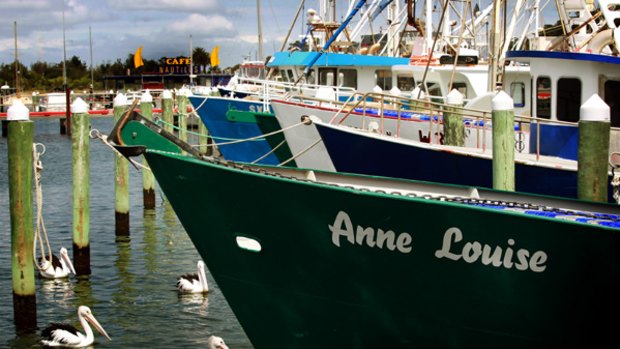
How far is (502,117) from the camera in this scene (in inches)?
446

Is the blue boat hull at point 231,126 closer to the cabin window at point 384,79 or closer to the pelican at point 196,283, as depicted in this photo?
the cabin window at point 384,79

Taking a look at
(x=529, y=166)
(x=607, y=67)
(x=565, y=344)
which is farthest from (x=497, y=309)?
(x=607, y=67)

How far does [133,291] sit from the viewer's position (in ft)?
55.1

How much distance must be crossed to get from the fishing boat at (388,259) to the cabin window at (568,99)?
524 centimetres

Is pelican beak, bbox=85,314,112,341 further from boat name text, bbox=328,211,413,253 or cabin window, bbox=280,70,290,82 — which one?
cabin window, bbox=280,70,290,82

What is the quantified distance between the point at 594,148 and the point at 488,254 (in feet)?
7.28

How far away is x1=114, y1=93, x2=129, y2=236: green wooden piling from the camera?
20172 mm

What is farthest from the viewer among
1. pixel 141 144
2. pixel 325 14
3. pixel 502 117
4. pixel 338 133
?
pixel 325 14

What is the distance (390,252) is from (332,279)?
77 centimetres

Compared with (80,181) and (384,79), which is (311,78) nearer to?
(384,79)

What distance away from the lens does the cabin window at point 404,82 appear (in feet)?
99.0

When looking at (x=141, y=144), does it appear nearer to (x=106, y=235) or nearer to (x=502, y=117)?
(x=502, y=117)

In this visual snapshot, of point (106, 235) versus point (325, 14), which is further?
point (325, 14)

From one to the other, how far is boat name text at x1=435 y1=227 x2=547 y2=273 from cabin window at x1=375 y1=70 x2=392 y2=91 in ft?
72.0
